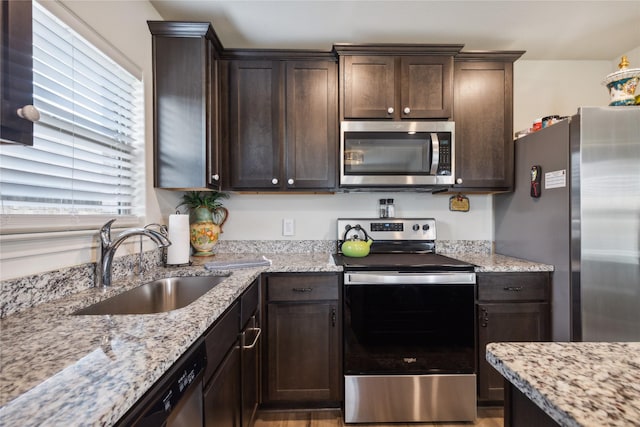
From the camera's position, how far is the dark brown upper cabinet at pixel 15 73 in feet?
2.01

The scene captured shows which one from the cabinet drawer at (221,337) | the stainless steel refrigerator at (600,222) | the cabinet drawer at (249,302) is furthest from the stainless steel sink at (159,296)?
the stainless steel refrigerator at (600,222)

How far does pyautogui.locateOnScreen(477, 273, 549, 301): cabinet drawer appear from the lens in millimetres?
1713

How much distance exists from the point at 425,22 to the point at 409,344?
6.62 ft

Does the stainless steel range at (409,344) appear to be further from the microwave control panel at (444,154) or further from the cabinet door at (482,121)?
the cabinet door at (482,121)

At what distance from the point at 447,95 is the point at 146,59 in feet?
6.23

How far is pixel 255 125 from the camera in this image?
1.95m

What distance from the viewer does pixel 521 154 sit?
1.94 metres

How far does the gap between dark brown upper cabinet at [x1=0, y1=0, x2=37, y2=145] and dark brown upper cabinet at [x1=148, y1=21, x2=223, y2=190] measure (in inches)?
41.6

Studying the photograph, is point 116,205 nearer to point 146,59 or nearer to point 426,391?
point 146,59

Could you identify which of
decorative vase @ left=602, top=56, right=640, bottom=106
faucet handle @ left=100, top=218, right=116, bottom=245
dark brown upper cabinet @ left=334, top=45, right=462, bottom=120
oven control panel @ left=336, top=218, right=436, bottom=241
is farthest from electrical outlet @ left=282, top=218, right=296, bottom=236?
decorative vase @ left=602, top=56, right=640, bottom=106

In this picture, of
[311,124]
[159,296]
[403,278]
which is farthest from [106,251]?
[403,278]

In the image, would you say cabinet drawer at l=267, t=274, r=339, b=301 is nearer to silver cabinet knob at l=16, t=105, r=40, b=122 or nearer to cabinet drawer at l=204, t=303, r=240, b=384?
cabinet drawer at l=204, t=303, r=240, b=384

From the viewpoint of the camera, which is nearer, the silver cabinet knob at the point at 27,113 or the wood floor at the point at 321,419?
the silver cabinet knob at the point at 27,113

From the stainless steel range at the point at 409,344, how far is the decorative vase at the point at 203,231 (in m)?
1.03
